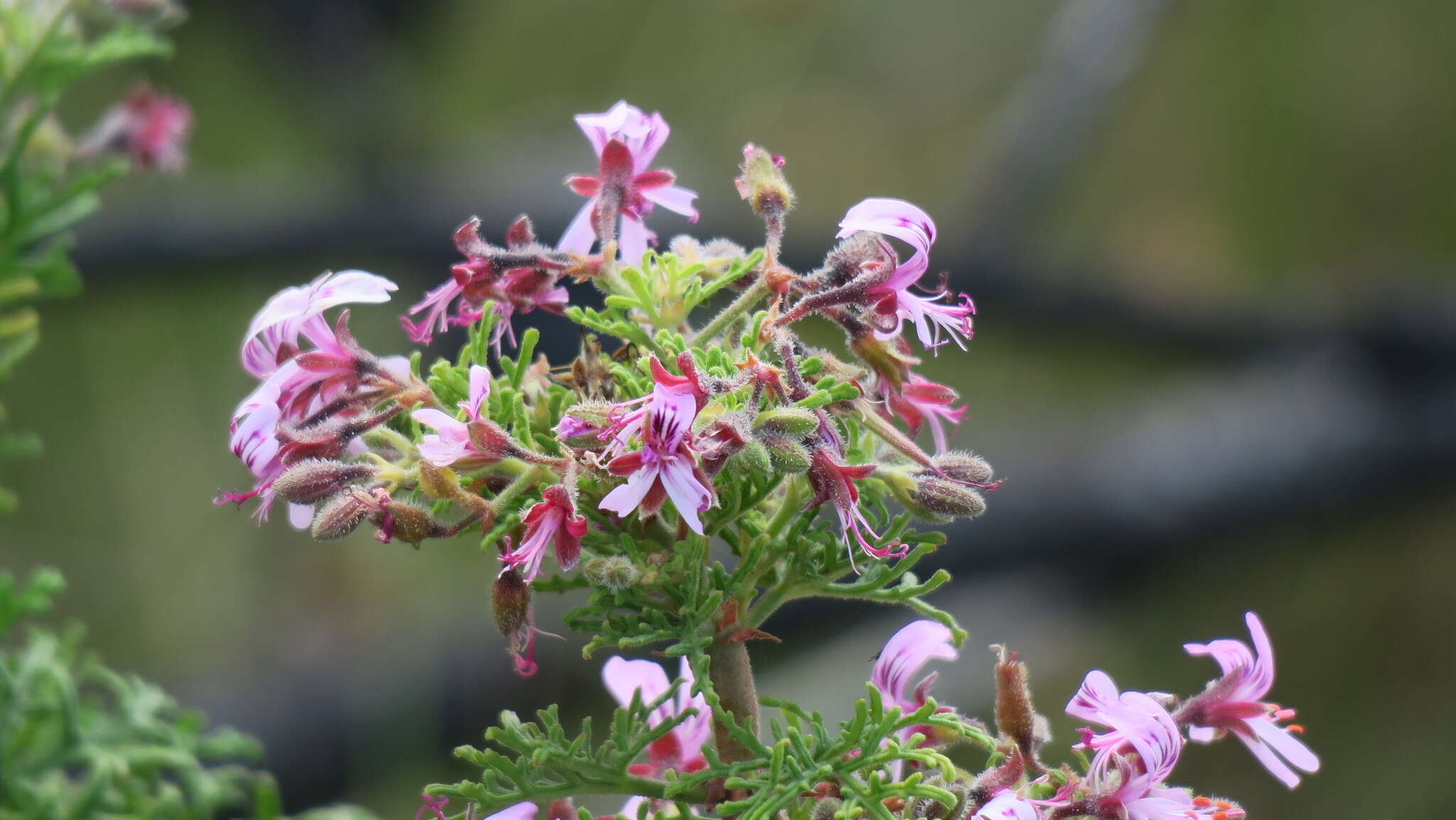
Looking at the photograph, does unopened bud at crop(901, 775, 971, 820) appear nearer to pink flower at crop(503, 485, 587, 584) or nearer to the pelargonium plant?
the pelargonium plant

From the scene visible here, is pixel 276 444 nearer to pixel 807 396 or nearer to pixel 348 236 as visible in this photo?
pixel 807 396

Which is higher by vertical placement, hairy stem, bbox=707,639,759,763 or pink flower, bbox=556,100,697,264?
pink flower, bbox=556,100,697,264

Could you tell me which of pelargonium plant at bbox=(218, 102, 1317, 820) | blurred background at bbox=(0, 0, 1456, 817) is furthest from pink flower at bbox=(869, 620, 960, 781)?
blurred background at bbox=(0, 0, 1456, 817)

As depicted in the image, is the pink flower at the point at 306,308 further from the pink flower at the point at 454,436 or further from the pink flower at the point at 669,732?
the pink flower at the point at 669,732

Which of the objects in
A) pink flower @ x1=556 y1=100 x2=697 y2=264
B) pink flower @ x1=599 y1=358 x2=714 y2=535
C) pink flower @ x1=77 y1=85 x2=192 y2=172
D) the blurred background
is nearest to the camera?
pink flower @ x1=599 y1=358 x2=714 y2=535

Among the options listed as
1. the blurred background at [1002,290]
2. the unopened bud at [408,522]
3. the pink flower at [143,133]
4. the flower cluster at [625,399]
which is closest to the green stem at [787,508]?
the flower cluster at [625,399]
